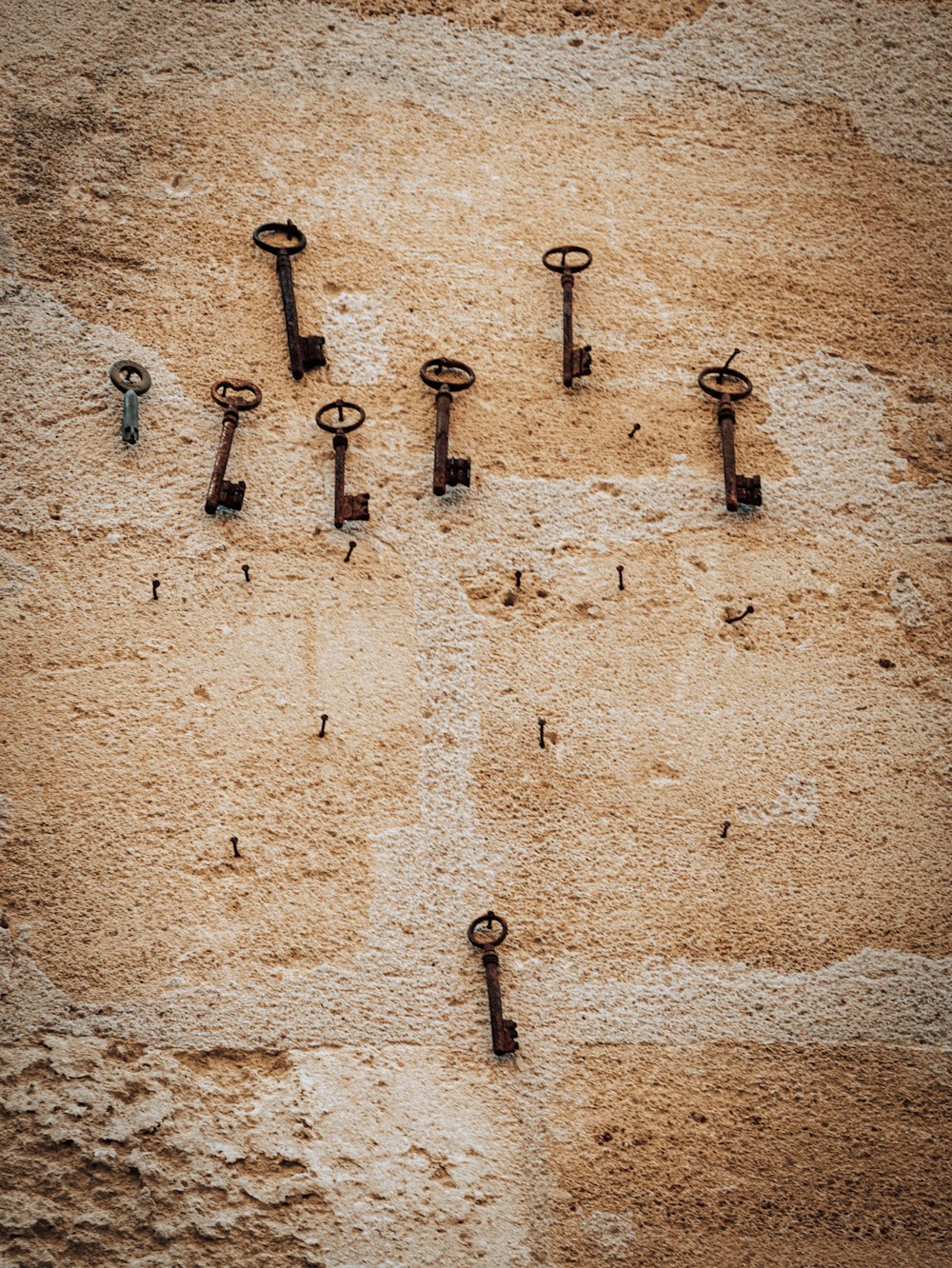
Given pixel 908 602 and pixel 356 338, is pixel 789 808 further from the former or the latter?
pixel 356 338

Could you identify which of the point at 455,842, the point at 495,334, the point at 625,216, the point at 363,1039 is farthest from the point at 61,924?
the point at 625,216

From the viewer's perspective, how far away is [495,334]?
7.72 ft

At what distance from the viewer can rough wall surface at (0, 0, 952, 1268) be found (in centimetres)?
183

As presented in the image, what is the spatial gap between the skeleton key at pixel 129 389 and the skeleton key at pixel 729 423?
44.8 inches

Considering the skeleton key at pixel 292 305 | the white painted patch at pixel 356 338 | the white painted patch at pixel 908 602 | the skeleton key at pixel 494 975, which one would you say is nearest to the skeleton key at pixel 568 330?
the white painted patch at pixel 356 338

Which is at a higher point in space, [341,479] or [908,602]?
[341,479]

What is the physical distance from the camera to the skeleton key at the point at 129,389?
7.02ft

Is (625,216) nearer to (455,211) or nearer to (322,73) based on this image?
(455,211)

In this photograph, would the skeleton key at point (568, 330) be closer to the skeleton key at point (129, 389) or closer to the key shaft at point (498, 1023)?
the skeleton key at point (129, 389)

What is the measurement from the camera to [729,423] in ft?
7.48

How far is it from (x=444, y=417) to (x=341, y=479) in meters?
0.25

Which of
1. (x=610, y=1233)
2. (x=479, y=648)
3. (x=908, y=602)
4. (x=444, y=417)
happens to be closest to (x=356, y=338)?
(x=444, y=417)

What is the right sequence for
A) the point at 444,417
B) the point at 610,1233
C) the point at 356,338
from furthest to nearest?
the point at 356,338 → the point at 444,417 → the point at 610,1233

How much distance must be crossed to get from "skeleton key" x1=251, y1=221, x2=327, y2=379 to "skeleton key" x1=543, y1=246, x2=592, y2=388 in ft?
1.64
